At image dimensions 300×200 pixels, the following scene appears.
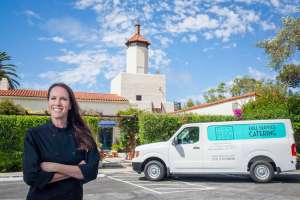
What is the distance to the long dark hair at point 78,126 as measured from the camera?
301 centimetres

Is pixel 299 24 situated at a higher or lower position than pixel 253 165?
higher

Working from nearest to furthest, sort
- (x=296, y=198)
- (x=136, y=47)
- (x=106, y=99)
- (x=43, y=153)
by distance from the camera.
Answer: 1. (x=43, y=153)
2. (x=296, y=198)
3. (x=106, y=99)
4. (x=136, y=47)

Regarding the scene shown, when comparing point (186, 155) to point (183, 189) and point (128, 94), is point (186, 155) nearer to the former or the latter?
point (183, 189)

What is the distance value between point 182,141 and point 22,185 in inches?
236

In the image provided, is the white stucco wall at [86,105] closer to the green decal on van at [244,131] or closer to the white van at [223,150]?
the white van at [223,150]

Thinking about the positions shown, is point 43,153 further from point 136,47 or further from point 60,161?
point 136,47

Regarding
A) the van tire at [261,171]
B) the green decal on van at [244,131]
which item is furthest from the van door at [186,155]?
the van tire at [261,171]

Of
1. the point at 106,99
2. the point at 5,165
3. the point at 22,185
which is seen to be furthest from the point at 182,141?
the point at 106,99

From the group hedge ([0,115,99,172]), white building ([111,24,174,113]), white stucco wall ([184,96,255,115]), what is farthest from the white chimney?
hedge ([0,115,99,172])

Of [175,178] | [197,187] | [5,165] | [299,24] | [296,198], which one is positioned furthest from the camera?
[299,24]

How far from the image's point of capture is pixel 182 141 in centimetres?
1361

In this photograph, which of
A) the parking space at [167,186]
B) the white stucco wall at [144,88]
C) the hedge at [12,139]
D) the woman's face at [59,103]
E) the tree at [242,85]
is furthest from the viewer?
the tree at [242,85]

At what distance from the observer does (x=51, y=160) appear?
2816 mm

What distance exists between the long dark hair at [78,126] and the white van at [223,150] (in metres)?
10.5
